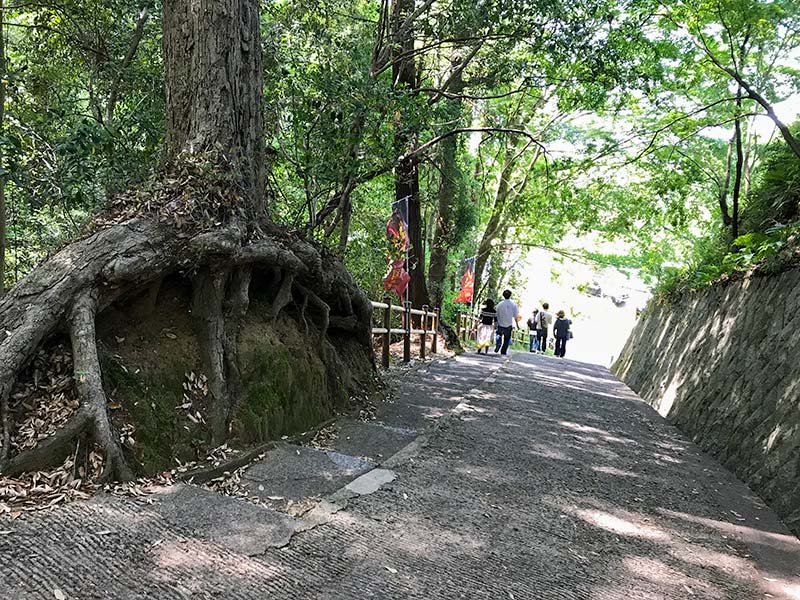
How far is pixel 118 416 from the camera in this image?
3.64 meters

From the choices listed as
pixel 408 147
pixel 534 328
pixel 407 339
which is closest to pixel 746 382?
pixel 408 147

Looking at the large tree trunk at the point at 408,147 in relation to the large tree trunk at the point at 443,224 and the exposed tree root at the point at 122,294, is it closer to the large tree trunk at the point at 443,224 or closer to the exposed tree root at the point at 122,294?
the large tree trunk at the point at 443,224

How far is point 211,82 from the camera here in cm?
505

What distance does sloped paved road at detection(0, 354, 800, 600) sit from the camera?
8.59 ft

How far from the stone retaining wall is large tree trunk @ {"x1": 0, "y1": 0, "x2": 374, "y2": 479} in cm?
383

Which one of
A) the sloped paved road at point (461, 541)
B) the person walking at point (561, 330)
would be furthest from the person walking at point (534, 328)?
the sloped paved road at point (461, 541)

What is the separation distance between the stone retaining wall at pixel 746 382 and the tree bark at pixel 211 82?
4784mm

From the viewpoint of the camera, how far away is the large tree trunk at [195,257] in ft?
11.2

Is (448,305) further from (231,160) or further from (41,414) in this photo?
(41,414)

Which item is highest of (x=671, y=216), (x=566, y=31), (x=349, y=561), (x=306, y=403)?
(x=566, y=31)

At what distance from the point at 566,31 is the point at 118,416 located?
799 cm

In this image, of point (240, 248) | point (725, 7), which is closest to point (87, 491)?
→ point (240, 248)

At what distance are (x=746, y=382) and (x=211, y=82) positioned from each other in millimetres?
5750

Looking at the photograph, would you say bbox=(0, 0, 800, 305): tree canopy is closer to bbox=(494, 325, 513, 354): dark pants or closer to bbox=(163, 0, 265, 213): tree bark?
bbox=(163, 0, 265, 213): tree bark
